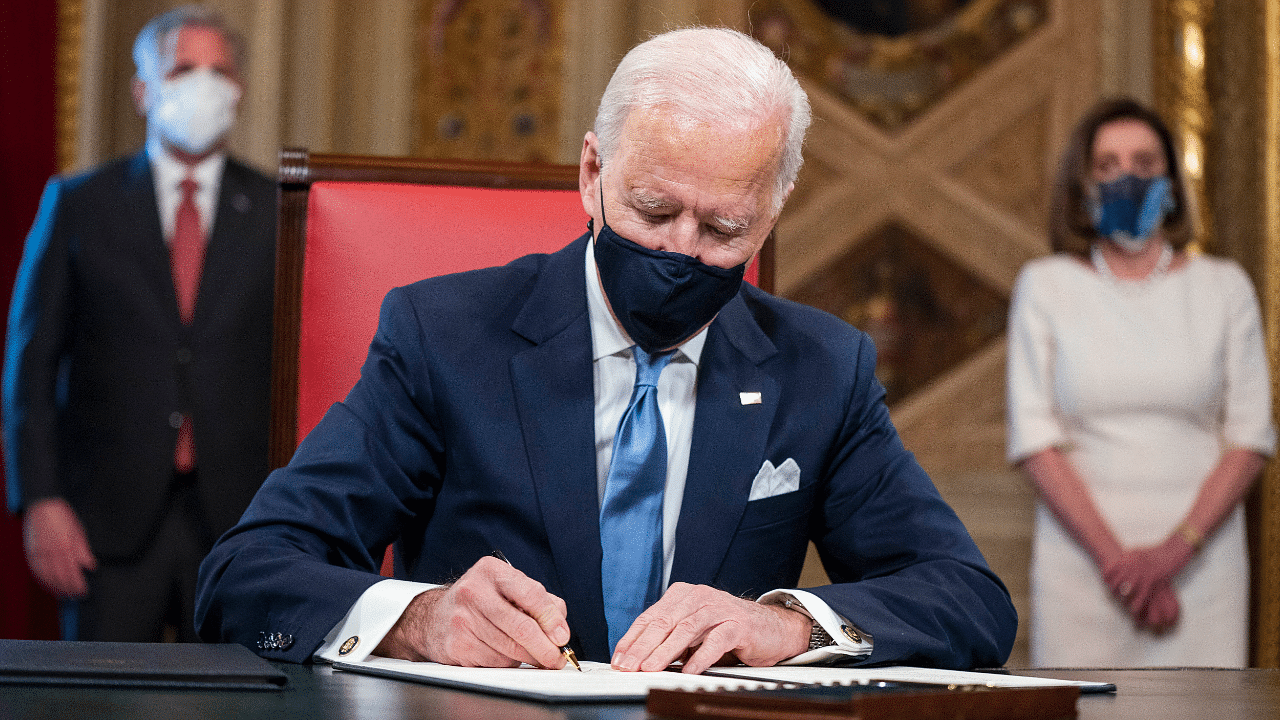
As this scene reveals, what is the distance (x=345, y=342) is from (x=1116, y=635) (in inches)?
80.2

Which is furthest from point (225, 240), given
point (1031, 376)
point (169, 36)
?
point (1031, 376)

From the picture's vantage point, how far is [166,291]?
9.06 feet

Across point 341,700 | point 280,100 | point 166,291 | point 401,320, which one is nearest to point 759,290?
point 401,320

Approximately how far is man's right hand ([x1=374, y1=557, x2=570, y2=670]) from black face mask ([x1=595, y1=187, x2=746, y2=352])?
387 mm

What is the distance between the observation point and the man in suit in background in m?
2.63

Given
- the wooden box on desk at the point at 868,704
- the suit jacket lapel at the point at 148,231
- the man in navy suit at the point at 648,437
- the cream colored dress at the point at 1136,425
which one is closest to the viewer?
the wooden box on desk at the point at 868,704

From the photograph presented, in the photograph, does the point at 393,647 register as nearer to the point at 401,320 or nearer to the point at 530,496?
the point at 530,496

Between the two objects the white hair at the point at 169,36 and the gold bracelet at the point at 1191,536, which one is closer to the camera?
the gold bracelet at the point at 1191,536

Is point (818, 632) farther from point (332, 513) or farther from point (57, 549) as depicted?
point (57, 549)

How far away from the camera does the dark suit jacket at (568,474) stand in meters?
1.30

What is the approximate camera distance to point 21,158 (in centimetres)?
335

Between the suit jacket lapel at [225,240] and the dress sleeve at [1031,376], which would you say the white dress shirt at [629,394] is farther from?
the dress sleeve at [1031,376]

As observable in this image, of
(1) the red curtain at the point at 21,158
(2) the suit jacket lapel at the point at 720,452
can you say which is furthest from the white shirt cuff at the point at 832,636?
(1) the red curtain at the point at 21,158

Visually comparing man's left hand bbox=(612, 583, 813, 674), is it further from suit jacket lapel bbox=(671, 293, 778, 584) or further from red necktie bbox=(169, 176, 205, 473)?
red necktie bbox=(169, 176, 205, 473)
